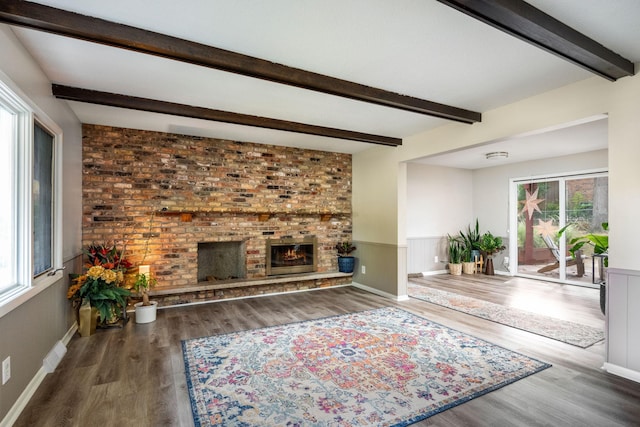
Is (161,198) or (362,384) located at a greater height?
(161,198)

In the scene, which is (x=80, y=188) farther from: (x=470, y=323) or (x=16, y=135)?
(x=470, y=323)

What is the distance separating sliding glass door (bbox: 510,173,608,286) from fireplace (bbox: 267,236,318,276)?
14.8 ft

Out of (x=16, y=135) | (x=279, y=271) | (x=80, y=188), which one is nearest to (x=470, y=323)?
(x=279, y=271)

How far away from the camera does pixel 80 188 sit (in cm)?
411

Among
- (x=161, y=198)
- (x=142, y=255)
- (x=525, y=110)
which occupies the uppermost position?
(x=525, y=110)

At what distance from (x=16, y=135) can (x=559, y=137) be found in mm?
6188

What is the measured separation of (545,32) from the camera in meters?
1.96

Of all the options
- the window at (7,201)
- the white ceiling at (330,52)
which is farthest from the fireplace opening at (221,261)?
the window at (7,201)

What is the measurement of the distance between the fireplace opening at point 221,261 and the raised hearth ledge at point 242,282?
287 millimetres

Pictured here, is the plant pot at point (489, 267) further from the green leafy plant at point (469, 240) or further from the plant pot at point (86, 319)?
the plant pot at point (86, 319)

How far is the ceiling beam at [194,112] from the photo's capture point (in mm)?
3104

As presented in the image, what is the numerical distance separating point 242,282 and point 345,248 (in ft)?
6.39

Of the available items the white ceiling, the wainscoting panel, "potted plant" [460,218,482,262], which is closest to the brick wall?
the white ceiling

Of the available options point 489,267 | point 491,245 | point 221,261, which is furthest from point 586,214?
point 221,261
